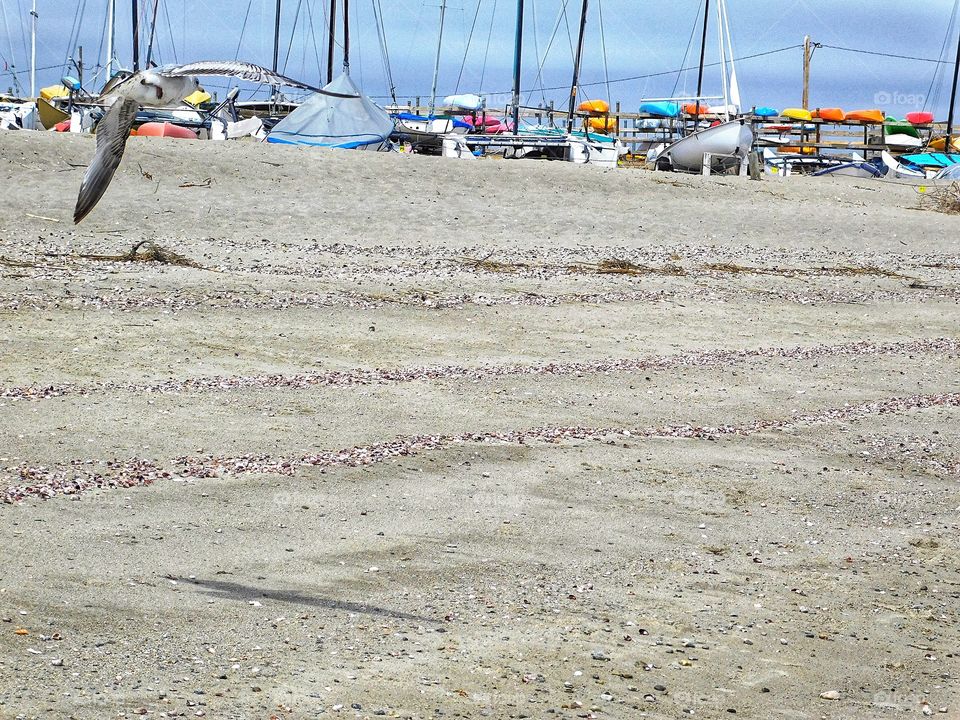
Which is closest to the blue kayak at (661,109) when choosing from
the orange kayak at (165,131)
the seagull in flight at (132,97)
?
the orange kayak at (165,131)

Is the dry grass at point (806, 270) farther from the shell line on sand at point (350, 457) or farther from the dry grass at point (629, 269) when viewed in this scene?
the shell line on sand at point (350, 457)

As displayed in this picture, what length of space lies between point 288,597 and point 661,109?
36.6m

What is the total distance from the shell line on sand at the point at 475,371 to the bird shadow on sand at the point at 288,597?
4592 mm

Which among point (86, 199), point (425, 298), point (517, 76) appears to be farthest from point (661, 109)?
point (86, 199)

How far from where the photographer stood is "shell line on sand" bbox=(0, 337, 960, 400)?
1101cm

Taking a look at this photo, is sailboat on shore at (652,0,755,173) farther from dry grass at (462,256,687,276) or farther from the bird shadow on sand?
the bird shadow on sand

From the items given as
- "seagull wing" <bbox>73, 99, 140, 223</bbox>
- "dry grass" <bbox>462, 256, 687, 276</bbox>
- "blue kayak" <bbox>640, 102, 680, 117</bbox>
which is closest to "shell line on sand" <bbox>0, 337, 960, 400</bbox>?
"seagull wing" <bbox>73, 99, 140, 223</bbox>

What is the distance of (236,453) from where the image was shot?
9.34 m

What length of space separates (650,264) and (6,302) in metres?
9.32

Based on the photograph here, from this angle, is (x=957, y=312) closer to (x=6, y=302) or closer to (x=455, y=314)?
(x=455, y=314)

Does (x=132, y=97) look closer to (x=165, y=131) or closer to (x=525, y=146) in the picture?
(x=165, y=131)

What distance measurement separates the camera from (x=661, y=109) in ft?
135

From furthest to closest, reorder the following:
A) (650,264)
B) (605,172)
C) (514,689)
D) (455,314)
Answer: (605,172) < (650,264) < (455,314) < (514,689)

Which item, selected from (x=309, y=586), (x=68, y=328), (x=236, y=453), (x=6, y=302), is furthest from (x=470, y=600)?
(x=6, y=302)
